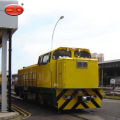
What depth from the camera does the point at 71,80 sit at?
38.3 ft

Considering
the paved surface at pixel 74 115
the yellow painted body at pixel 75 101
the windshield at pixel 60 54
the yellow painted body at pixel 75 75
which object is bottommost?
the paved surface at pixel 74 115

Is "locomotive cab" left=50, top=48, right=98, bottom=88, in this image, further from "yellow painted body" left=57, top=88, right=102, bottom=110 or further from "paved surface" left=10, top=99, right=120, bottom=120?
"paved surface" left=10, top=99, right=120, bottom=120

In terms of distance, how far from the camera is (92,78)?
479 inches

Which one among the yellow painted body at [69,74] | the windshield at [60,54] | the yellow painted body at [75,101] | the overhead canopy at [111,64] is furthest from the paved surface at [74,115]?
the overhead canopy at [111,64]

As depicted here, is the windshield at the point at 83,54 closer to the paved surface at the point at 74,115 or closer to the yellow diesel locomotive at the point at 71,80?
the yellow diesel locomotive at the point at 71,80

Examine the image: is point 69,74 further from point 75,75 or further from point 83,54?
point 83,54

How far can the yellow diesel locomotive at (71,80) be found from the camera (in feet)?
38.2

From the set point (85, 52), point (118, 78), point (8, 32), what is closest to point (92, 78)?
point (85, 52)

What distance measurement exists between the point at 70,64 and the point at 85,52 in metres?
2.05

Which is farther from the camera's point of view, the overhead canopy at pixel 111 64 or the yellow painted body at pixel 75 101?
the overhead canopy at pixel 111 64

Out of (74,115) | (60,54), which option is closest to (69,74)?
(60,54)

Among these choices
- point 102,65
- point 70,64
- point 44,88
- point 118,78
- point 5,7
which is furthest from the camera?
point 118,78

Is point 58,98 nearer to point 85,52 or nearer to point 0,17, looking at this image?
point 85,52

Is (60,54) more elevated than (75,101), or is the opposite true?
(60,54)
